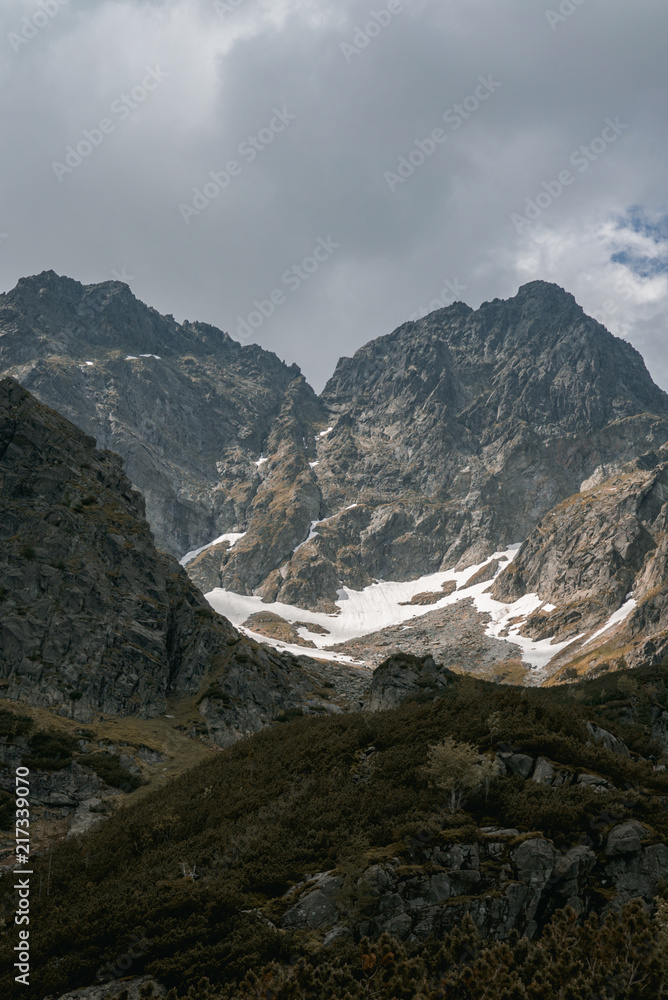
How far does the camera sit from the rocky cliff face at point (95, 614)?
6800 cm

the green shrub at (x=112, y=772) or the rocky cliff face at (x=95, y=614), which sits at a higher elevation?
the rocky cliff face at (x=95, y=614)

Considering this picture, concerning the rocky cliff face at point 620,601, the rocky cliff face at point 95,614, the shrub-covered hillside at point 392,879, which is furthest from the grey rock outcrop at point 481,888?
the rocky cliff face at point 620,601

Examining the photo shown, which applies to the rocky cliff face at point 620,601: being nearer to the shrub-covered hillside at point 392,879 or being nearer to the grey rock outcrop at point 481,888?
the shrub-covered hillside at point 392,879

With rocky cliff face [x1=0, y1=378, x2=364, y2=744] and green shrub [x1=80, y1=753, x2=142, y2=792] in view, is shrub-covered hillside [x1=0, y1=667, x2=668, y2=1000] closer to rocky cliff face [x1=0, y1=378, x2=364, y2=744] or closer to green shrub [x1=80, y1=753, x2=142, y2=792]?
green shrub [x1=80, y1=753, x2=142, y2=792]

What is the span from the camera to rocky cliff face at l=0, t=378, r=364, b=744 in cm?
6800

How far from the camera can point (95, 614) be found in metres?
76.6

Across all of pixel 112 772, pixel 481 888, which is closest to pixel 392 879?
pixel 481 888

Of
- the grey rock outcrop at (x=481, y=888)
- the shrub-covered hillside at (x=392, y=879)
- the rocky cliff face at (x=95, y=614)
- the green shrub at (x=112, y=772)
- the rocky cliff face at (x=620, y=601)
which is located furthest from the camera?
the rocky cliff face at (x=620, y=601)

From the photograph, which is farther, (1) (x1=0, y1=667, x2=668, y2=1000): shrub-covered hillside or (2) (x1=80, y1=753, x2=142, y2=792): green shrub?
(2) (x1=80, y1=753, x2=142, y2=792): green shrub

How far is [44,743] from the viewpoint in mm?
49406

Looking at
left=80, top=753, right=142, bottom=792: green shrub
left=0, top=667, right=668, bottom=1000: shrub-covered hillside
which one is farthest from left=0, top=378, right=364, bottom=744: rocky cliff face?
left=0, top=667, right=668, bottom=1000: shrub-covered hillside

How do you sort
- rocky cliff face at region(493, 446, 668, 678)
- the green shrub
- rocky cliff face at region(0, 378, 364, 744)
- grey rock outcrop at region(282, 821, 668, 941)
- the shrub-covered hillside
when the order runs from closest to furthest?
the shrub-covered hillside → grey rock outcrop at region(282, 821, 668, 941) → the green shrub → rocky cliff face at region(0, 378, 364, 744) → rocky cliff face at region(493, 446, 668, 678)

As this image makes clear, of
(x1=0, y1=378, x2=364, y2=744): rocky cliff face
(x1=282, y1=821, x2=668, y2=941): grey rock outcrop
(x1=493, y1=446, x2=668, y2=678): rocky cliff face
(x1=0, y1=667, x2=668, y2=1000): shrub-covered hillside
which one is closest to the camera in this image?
(x1=0, y1=667, x2=668, y2=1000): shrub-covered hillside

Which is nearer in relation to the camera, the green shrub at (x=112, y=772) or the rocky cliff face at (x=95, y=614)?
the green shrub at (x=112, y=772)
